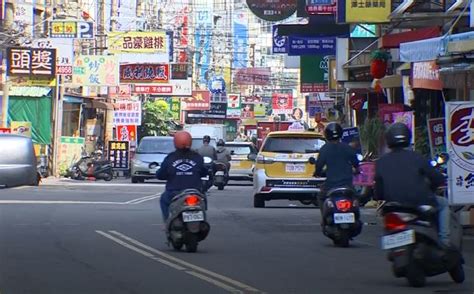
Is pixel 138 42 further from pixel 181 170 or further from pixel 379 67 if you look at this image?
pixel 181 170

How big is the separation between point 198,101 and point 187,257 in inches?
2673

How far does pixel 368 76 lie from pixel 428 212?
20209 millimetres

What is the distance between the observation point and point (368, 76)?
1211 inches

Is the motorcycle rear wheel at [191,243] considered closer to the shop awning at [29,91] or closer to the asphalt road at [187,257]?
the asphalt road at [187,257]

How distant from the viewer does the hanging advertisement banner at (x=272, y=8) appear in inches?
1168

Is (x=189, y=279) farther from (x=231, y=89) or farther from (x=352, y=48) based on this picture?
(x=231, y=89)

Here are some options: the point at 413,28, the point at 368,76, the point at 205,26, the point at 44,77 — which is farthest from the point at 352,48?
the point at 205,26

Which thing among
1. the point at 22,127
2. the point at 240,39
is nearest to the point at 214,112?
the point at 240,39

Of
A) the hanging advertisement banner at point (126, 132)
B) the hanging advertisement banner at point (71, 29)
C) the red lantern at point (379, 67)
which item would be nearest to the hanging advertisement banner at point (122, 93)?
the hanging advertisement banner at point (126, 132)

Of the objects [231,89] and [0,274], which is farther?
[231,89]

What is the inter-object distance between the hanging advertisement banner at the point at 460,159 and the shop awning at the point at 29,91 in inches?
1331

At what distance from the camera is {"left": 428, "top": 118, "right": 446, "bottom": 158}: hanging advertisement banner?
18.3 metres

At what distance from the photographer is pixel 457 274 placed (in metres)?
11.3

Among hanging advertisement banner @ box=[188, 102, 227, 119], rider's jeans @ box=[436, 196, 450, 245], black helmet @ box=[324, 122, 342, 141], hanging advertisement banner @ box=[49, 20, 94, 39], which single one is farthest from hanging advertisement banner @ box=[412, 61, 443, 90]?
hanging advertisement banner @ box=[188, 102, 227, 119]
